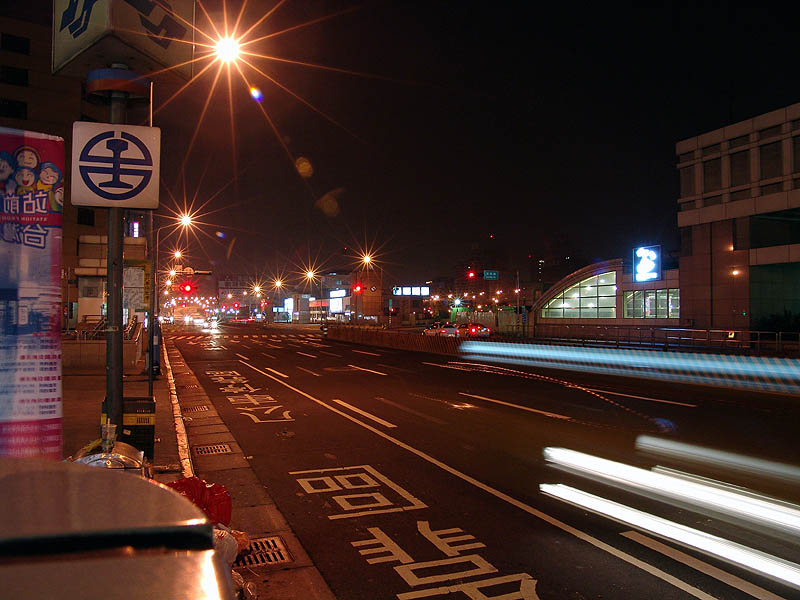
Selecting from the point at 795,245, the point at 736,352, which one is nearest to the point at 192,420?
the point at 736,352

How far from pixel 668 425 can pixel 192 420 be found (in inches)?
400

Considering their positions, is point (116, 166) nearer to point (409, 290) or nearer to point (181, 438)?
point (181, 438)

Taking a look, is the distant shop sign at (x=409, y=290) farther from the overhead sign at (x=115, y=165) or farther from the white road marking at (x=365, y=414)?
the overhead sign at (x=115, y=165)

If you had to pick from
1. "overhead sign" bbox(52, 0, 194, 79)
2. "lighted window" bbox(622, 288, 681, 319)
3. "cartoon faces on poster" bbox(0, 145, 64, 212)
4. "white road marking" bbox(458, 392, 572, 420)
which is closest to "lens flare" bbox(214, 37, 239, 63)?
"overhead sign" bbox(52, 0, 194, 79)

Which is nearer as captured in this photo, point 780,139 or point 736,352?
point 736,352

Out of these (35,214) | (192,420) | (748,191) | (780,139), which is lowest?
(192,420)

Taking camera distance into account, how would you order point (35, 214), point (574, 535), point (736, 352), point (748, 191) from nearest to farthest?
point (35, 214) → point (574, 535) → point (736, 352) → point (748, 191)

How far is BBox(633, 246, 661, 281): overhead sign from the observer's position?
4200cm

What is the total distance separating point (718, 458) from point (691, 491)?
222 centimetres

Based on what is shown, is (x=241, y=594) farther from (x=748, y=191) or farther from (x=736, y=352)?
(x=748, y=191)

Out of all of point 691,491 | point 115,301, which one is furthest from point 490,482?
point 115,301

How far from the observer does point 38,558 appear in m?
1.17

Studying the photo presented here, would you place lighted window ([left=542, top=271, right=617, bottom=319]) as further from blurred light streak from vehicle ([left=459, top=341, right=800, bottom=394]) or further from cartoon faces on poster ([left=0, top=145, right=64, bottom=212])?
cartoon faces on poster ([left=0, top=145, right=64, bottom=212])

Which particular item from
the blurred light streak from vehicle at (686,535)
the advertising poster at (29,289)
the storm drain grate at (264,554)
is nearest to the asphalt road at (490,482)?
the blurred light streak from vehicle at (686,535)
